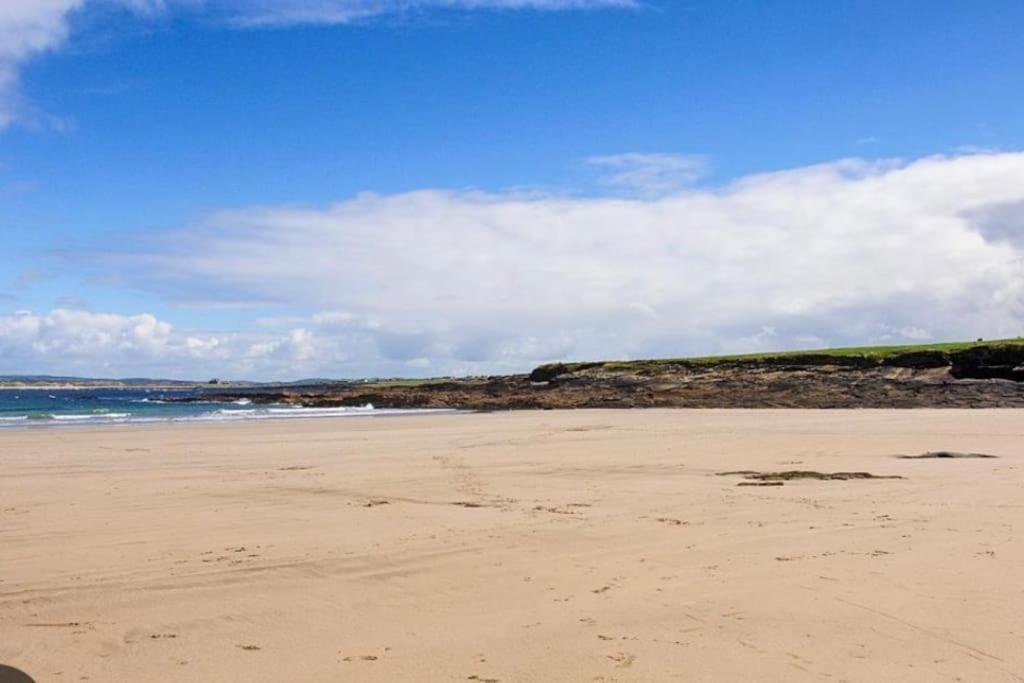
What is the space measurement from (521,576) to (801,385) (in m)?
46.5

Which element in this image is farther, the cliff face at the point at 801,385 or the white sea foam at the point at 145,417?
the white sea foam at the point at 145,417

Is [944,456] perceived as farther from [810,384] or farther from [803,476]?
[810,384]

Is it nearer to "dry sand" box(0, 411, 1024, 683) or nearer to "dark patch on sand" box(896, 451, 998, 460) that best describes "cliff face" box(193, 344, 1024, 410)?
"dark patch on sand" box(896, 451, 998, 460)

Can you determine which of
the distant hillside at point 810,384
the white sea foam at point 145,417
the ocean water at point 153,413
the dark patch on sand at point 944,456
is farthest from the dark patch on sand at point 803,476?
the ocean water at point 153,413

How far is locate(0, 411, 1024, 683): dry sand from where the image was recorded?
550cm

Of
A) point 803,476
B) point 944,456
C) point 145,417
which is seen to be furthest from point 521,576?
point 145,417

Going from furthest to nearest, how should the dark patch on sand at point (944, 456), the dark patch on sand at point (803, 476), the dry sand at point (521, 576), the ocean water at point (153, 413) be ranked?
1. the ocean water at point (153, 413)
2. the dark patch on sand at point (944, 456)
3. the dark patch on sand at point (803, 476)
4. the dry sand at point (521, 576)

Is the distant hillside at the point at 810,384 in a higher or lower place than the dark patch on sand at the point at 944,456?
higher

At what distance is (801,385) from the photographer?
50812mm

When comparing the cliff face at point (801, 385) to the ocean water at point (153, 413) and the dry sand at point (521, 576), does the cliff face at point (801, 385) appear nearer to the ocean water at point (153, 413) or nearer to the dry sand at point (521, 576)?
the ocean water at point (153, 413)

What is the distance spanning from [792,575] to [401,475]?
397 inches

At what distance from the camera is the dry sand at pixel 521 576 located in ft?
18.0

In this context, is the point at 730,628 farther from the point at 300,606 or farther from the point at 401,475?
the point at 401,475

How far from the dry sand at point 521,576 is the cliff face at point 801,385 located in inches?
1181
